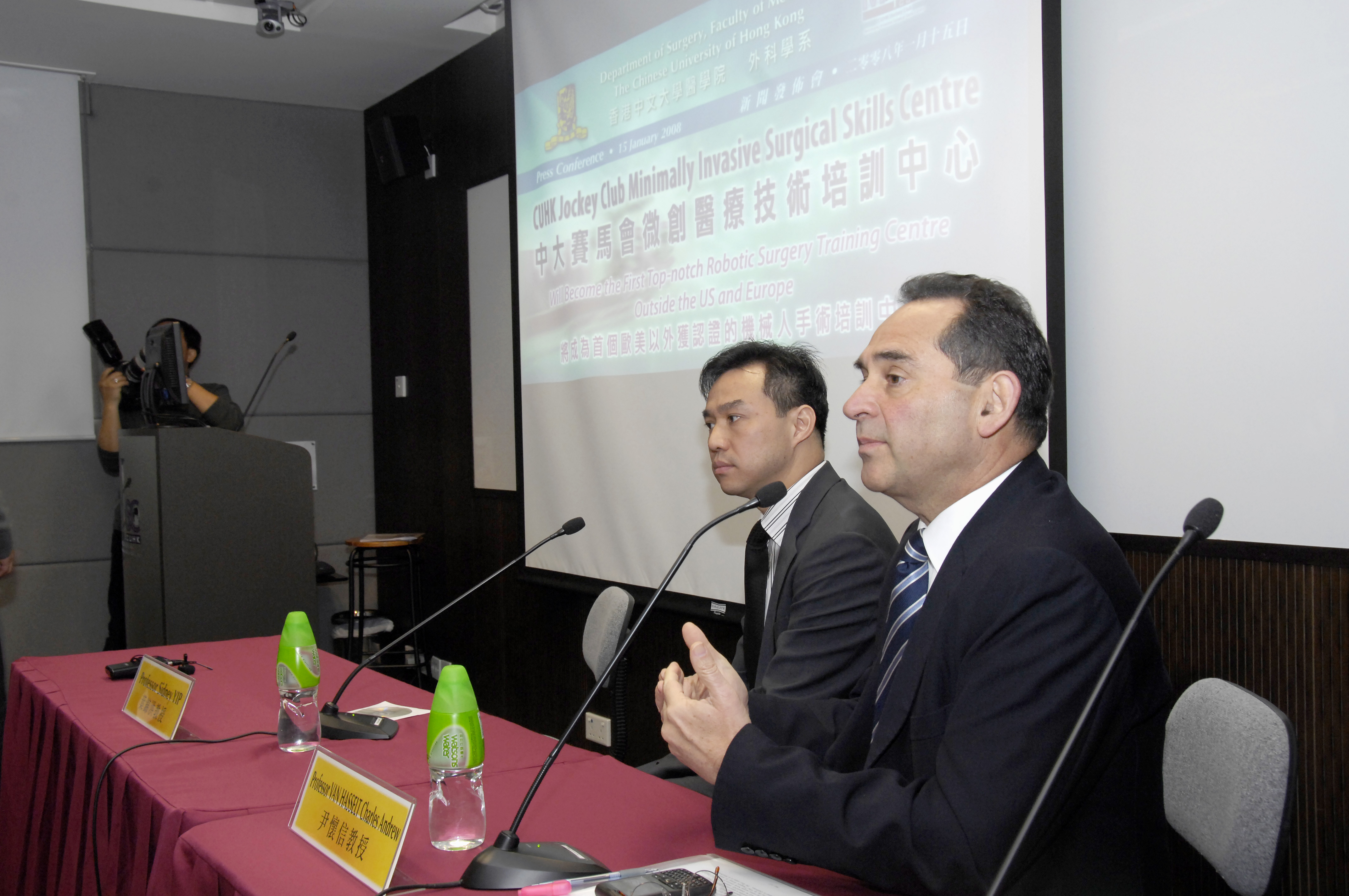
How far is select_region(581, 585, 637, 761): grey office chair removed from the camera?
8.23 ft

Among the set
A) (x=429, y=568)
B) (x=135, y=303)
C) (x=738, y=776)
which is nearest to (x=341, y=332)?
(x=135, y=303)

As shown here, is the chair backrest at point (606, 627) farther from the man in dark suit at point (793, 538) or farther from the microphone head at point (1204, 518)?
the microphone head at point (1204, 518)

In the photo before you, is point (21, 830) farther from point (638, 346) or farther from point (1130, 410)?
point (1130, 410)

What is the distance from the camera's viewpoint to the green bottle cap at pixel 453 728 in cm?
125

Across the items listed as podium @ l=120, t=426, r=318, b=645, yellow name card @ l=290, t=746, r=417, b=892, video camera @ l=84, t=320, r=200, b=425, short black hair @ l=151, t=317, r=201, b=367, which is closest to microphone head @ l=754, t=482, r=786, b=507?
yellow name card @ l=290, t=746, r=417, b=892

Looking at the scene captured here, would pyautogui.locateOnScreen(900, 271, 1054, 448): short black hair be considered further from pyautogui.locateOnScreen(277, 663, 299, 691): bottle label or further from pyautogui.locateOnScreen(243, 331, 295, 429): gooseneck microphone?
pyautogui.locateOnScreen(243, 331, 295, 429): gooseneck microphone

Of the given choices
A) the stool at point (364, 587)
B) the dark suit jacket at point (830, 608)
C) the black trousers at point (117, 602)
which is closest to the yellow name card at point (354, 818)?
the dark suit jacket at point (830, 608)

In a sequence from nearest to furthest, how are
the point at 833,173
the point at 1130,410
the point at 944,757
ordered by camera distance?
1. the point at 944,757
2. the point at 1130,410
3. the point at 833,173

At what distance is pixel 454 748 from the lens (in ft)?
4.10

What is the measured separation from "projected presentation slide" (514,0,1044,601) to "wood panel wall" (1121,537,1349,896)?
677 mm

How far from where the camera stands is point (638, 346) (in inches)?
131

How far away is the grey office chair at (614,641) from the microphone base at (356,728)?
0.76m

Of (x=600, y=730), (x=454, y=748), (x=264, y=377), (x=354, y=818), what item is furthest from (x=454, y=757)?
(x=264, y=377)

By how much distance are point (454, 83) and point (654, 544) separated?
253 cm
